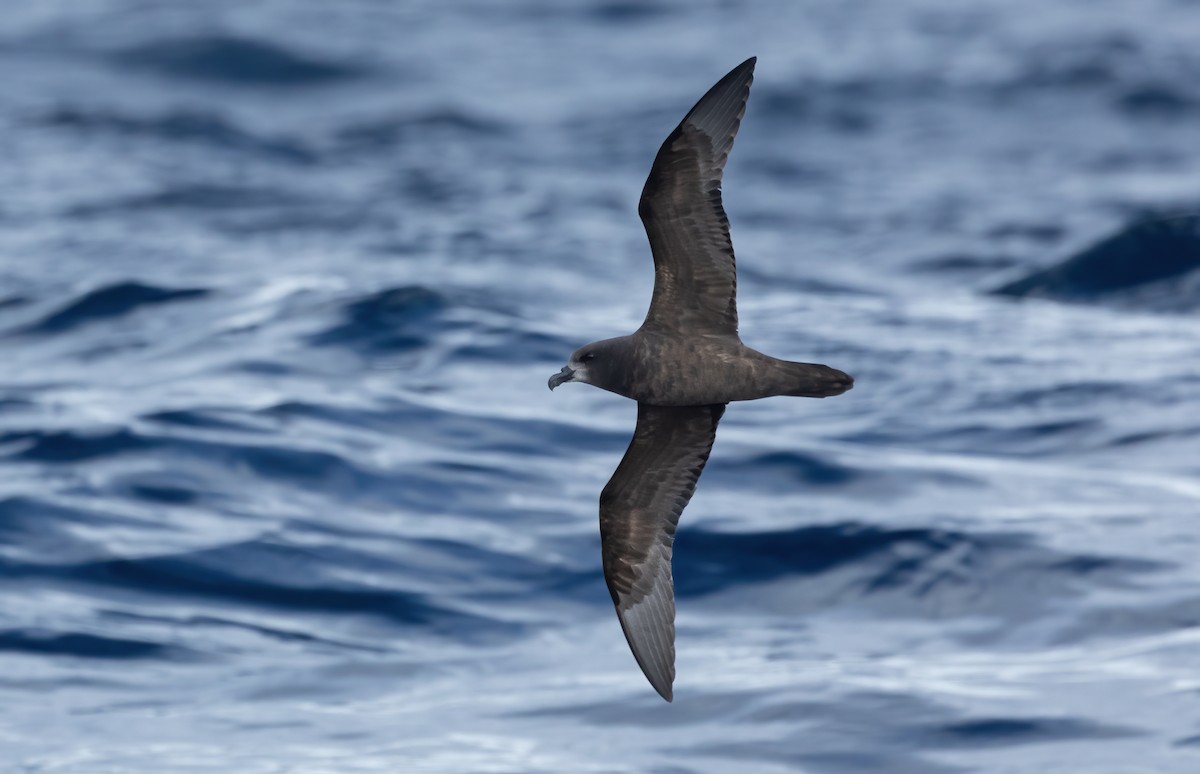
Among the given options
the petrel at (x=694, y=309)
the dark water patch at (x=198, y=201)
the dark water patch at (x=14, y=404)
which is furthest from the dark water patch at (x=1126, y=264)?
the petrel at (x=694, y=309)

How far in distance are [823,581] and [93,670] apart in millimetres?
5564

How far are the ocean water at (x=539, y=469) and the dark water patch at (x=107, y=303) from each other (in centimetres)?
6

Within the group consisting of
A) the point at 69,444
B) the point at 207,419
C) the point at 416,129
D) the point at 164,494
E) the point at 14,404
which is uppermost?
the point at 416,129

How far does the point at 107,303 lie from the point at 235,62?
16.1m

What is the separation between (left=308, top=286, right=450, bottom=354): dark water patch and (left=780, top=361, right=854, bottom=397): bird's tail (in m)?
11.7

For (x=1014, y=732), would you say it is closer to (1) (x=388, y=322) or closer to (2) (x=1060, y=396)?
(2) (x=1060, y=396)

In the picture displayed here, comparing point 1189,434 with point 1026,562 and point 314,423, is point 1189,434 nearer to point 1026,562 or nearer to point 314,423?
point 1026,562

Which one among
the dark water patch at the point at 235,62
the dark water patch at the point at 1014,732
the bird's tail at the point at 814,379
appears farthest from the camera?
the dark water patch at the point at 235,62

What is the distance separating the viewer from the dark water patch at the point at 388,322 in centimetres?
1923

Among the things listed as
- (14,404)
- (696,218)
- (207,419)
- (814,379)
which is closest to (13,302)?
(14,404)

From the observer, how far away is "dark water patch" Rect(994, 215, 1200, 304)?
2344 centimetres

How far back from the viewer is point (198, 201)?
29484 mm

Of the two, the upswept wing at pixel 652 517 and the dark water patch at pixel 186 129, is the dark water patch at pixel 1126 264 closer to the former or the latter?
the dark water patch at pixel 186 129

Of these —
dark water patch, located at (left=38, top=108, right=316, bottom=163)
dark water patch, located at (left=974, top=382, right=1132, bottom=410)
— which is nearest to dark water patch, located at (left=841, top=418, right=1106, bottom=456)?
dark water patch, located at (left=974, top=382, right=1132, bottom=410)
